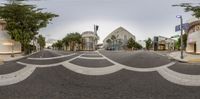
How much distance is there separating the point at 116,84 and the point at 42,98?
93.4 inches

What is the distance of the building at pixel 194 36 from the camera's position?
41.2 meters

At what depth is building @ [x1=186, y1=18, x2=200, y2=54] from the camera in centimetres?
4118

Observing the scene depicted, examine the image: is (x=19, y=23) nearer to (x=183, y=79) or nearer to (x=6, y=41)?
(x=6, y=41)

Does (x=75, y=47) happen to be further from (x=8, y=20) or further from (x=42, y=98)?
(x=42, y=98)

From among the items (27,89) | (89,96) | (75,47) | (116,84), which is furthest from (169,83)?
(75,47)

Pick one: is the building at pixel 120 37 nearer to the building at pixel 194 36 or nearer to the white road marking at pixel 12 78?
the white road marking at pixel 12 78

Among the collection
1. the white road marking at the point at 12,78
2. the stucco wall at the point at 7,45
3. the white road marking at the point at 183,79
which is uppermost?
the stucco wall at the point at 7,45

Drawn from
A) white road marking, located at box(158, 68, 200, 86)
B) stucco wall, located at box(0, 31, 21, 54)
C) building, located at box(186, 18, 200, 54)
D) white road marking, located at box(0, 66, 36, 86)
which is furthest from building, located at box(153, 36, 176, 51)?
stucco wall, located at box(0, 31, 21, 54)

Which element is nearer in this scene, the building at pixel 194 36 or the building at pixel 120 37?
the building at pixel 120 37

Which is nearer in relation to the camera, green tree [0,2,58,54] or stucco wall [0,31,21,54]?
green tree [0,2,58,54]

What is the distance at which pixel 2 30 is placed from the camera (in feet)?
134

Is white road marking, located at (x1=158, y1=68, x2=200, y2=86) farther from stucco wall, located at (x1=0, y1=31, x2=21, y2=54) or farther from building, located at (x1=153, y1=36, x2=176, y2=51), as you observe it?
stucco wall, located at (x1=0, y1=31, x2=21, y2=54)

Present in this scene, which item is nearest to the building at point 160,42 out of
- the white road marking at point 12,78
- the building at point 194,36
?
the building at point 194,36

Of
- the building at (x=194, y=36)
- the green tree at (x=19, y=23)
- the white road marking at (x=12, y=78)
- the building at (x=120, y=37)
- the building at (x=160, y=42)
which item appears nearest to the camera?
the white road marking at (x=12, y=78)
